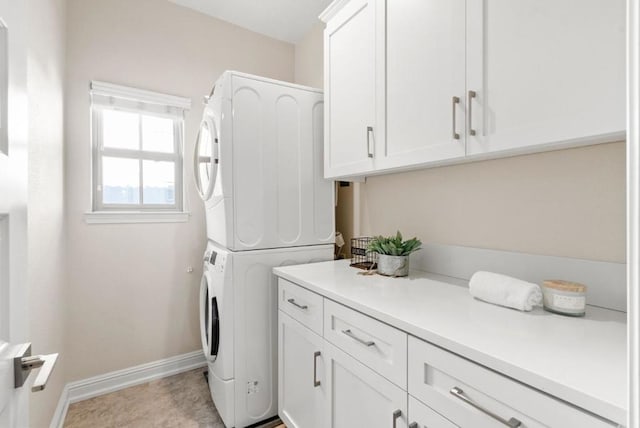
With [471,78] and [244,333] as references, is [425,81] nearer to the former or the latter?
[471,78]

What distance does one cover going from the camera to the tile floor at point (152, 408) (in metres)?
1.82

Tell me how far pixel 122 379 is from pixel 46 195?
56.7 inches

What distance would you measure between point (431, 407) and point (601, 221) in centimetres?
82

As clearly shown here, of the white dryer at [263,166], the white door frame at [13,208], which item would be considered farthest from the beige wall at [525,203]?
the white door frame at [13,208]

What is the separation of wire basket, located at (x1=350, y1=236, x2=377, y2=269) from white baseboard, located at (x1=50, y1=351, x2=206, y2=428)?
1.63 metres

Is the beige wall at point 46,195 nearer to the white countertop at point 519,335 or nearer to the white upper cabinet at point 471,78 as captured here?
the white countertop at point 519,335

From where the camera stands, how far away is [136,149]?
2295 millimetres

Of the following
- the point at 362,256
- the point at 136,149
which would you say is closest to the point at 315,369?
the point at 362,256

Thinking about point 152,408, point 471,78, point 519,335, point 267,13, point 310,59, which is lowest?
point 152,408

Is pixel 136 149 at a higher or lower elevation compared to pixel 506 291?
higher

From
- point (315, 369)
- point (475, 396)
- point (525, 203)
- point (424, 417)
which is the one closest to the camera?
point (475, 396)

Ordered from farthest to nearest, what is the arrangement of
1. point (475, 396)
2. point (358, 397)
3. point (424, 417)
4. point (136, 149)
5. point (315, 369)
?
point (136, 149) → point (315, 369) → point (358, 397) → point (424, 417) → point (475, 396)

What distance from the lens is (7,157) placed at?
0.58 metres

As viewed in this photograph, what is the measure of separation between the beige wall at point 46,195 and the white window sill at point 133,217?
0.20 metres
